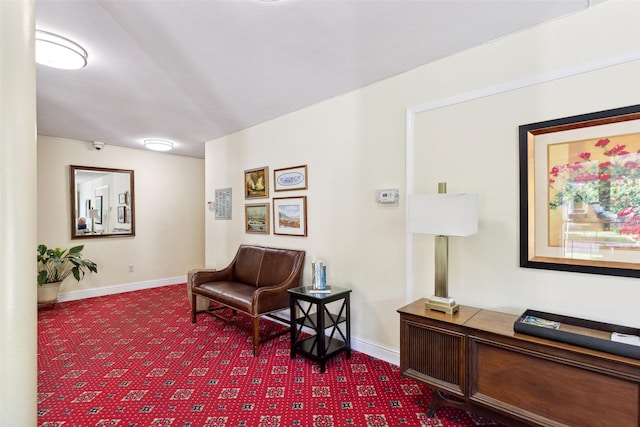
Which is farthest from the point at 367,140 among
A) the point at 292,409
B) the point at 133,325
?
the point at 133,325

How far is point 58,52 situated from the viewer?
8.18 feet

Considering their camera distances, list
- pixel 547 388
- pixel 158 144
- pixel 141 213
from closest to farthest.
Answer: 1. pixel 547 388
2. pixel 158 144
3. pixel 141 213

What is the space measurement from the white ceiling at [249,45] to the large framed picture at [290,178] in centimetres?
71

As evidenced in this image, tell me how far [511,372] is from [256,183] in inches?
132

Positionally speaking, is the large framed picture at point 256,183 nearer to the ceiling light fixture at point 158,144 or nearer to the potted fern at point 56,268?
the ceiling light fixture at point 158,144

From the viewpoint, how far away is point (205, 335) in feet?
11.2

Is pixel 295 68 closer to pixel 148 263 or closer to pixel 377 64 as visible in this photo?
pixel 377 64

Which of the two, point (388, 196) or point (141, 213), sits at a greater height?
point (388, 196)

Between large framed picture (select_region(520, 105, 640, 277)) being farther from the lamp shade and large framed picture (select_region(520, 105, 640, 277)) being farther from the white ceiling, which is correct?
the white ceiling

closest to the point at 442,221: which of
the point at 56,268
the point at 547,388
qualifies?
the point at 547,388

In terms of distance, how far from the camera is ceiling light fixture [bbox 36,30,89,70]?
2.39 metres

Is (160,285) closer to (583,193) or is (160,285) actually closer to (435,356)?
(435,356)

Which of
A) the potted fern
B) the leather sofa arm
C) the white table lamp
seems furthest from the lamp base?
the potted fern

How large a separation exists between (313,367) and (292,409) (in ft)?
1.90
